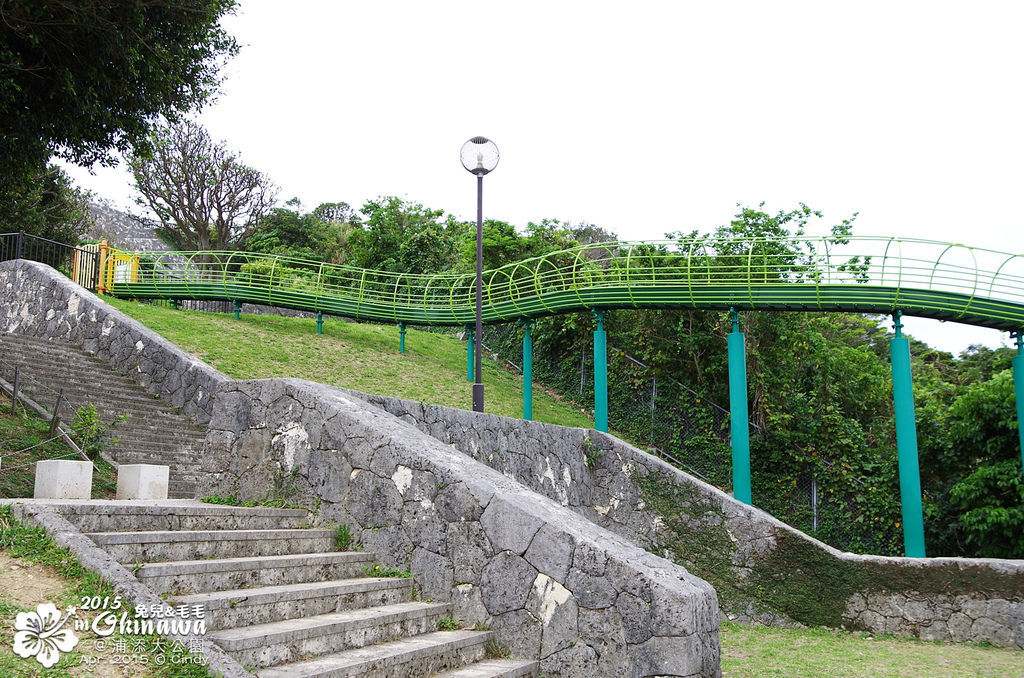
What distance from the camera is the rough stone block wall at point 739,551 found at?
28.9 ft

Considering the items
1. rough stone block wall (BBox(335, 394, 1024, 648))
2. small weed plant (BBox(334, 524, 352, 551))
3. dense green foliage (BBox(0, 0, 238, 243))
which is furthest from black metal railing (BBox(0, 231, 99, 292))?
small weed plant (BBox(334, 524, 352, 551))

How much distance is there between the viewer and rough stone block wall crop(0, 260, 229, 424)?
39.5ft

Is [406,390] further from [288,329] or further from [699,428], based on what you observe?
[699,428]

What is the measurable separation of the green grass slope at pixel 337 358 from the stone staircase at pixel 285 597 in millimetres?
8818

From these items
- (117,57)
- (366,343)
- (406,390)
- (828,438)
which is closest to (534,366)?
(366,343)

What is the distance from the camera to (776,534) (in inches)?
387

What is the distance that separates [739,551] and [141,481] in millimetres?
7357

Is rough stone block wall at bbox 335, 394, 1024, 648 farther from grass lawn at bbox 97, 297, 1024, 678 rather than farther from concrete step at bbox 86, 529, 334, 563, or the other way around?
concrete step at bbox 86, 529, 334, 563

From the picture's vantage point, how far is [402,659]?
4.29m

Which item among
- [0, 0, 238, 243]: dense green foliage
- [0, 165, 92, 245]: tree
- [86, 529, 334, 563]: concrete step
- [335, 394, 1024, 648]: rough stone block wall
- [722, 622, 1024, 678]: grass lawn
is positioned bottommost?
[722, 622, 1024, 678]: grass lawn

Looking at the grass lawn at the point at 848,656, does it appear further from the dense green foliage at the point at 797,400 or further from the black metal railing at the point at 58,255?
the black metal railing at the point at 58,255

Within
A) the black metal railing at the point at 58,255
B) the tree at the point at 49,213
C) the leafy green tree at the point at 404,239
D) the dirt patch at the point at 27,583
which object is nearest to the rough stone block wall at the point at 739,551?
the dirt patch at the point at 27,583

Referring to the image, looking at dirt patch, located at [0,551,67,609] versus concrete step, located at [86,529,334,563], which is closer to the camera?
dirt patch, located at [0,551,67,609]

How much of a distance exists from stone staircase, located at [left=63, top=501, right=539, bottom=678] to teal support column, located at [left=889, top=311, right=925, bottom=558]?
10.5m
